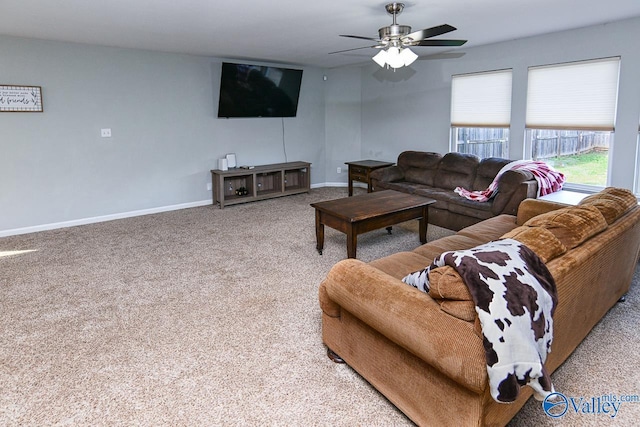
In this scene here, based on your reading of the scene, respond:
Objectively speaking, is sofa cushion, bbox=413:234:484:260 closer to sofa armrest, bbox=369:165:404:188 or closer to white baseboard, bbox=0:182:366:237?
sofa armrest, bbox=369:165:404:188

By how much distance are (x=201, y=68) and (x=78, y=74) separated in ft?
5.52

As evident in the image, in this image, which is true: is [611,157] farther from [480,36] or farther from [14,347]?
[14,347]

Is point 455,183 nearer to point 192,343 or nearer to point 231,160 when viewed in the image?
point 231,160

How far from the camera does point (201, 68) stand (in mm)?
6191

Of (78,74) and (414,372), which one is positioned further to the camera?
(78,74)

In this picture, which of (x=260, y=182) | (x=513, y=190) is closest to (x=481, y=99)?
(x=513, y=190)

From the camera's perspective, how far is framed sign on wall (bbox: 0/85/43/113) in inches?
187

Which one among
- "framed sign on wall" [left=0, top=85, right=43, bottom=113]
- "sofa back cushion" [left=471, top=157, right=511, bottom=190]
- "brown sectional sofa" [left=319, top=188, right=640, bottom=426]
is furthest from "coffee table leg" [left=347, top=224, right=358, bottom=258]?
"framed sign on wall" [left=0, top=85, right=43, bottom=113]

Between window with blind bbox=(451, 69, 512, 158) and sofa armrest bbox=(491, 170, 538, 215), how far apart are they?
122cm

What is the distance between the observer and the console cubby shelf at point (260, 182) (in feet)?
20.9

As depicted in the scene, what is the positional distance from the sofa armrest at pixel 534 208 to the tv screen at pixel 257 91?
4523mm

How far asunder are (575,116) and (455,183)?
1535 mm

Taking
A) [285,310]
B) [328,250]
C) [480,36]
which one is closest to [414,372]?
[285,310]

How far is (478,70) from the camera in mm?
5605
